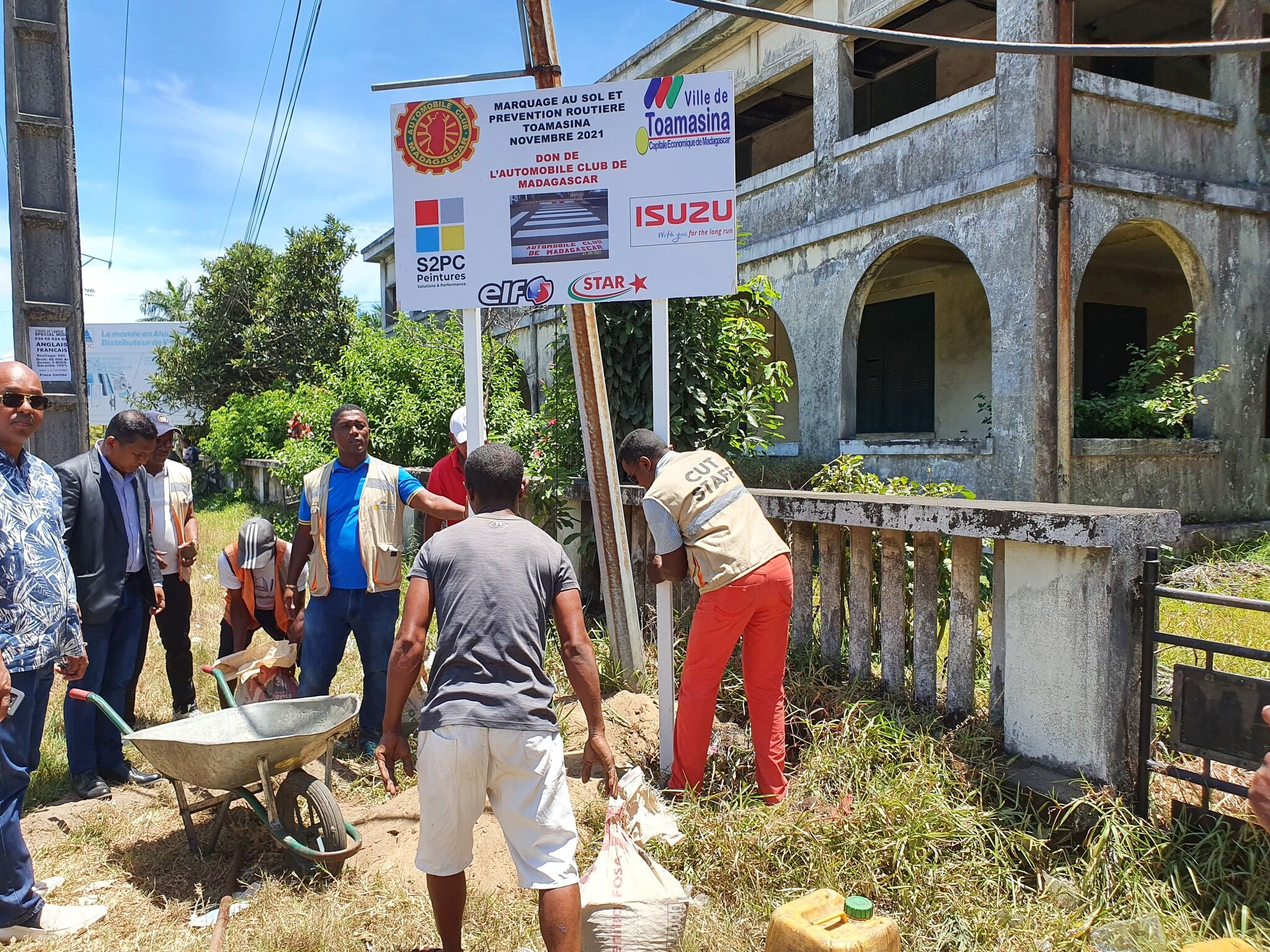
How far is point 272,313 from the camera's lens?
22438 mm

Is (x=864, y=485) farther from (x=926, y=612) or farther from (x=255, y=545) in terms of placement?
(x=255, y=545)

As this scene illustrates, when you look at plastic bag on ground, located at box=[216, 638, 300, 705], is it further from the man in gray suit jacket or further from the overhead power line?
the overhead power line

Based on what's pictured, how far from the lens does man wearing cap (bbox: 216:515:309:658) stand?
17.1 feet

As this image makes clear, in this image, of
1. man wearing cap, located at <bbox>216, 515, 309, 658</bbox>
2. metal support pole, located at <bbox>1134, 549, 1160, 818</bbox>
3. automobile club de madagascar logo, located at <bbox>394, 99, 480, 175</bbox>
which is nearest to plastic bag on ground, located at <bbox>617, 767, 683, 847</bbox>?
metal support pole, located at <bbox>1134, 549, 1160, 818</bbox>

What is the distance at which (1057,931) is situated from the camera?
2.96 meters

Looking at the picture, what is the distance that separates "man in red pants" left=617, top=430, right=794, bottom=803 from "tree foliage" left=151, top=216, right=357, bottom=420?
66.1 feet

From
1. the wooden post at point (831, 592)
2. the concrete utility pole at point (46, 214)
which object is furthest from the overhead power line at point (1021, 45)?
the concrete utility pole at point (46, 214)

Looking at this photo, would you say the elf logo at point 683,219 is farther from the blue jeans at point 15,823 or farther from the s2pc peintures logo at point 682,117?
the blue jeans at point 15,823

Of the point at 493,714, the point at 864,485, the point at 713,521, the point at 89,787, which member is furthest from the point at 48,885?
the point at 864,485

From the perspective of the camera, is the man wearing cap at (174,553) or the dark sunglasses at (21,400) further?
the man wearing cap at (174,553)

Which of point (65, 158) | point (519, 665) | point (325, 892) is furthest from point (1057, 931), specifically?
point (65, 158)

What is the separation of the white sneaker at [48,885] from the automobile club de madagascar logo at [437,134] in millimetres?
3723

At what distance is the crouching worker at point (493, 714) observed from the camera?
108 inches

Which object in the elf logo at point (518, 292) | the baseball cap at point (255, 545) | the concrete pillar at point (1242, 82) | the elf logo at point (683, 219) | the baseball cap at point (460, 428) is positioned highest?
the concrete pillar at point (1242, 82)
